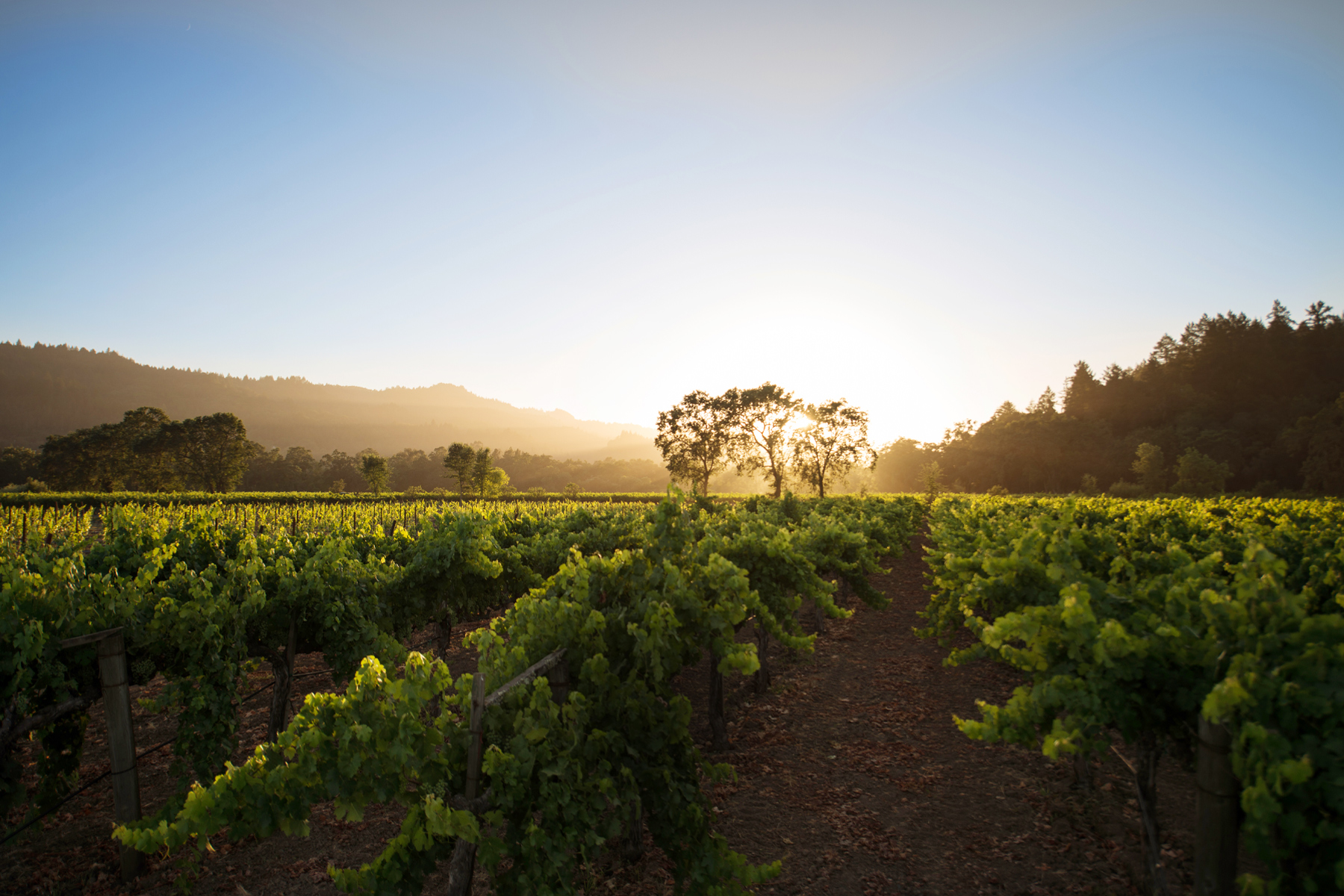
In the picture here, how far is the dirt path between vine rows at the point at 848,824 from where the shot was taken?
552 cm

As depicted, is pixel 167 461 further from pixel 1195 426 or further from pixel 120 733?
pixel 1195 426

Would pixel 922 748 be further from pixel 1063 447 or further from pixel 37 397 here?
pixel 37 397

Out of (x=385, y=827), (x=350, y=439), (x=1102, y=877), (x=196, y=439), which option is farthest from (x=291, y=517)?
(x=350, y=439)

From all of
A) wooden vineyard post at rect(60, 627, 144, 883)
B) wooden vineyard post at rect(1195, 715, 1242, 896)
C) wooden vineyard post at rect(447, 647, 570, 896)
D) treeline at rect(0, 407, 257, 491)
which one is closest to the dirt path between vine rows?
wooden vineyard post at rect(60, 627, 144, 883)

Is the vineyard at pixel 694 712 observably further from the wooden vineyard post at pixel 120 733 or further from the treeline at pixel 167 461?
the treeline at pixel 167 461

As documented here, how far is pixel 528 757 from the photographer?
366 cm

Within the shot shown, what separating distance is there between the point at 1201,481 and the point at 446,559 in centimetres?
7813

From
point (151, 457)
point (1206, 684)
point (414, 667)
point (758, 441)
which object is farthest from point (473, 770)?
point (151, 457)

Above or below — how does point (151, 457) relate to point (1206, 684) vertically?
above

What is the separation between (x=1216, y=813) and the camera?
315 centimetres

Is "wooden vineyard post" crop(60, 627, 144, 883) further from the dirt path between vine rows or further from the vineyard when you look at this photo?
the dirt path between vine rows

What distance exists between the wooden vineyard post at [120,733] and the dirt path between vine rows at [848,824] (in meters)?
0.58

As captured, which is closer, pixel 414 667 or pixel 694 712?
pixel 414 667

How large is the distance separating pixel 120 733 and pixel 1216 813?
8751mm
